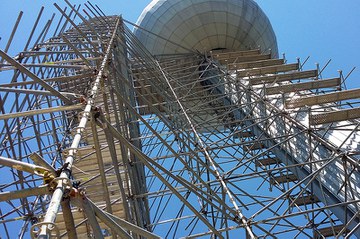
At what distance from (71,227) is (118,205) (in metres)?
6.85

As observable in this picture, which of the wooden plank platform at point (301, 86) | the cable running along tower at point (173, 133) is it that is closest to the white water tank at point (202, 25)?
the cable running along tower at point (173, 133)

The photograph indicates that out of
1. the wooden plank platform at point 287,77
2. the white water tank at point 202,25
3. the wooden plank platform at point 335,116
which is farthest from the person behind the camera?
the white water tank at point 202,25

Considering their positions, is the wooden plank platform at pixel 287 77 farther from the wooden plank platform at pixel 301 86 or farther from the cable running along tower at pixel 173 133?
the wooden plank platform at pixel 301 86

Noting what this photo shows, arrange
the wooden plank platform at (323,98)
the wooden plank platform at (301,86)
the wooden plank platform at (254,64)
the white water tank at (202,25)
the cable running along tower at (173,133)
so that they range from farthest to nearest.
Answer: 1. the white water tank at (202,25)
2. the wooden plank platform at (254,64)
3. the wooden plank platform at (301,86)
4. the wooden plank platform at (323,98)
5. the cable running along tower at (173,133)

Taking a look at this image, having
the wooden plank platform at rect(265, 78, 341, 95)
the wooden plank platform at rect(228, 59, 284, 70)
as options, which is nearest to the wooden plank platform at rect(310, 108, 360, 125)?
the wooden plank platform at rect(265, 78, 341, 95)

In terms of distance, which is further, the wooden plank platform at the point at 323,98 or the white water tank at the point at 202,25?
the white water tank at the point at 202,25

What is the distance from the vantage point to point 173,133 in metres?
13.2

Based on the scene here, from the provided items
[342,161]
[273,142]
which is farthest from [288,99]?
[342,161]

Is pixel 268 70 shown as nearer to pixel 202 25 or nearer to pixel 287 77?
pixel 287 77

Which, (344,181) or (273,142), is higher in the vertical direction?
(273,142)

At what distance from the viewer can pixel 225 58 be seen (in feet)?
80.2

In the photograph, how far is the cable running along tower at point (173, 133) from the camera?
737 centimetres

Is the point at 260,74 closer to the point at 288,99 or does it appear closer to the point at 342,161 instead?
the point at 288,99

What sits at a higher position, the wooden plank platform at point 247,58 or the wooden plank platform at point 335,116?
the wooden plank platform at point 247,58
